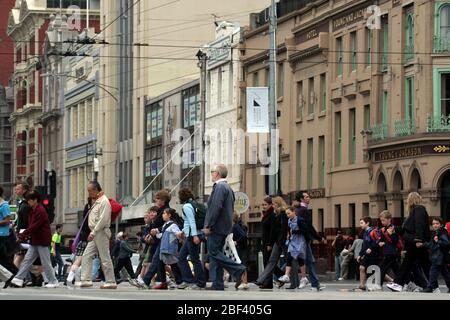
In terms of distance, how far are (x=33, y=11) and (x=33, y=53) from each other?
4039mm

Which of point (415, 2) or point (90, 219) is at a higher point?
point (415, 2)

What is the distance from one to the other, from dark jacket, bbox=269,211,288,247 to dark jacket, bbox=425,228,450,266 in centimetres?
255

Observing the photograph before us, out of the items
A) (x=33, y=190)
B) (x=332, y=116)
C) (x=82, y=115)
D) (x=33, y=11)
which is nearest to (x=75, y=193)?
(x=82, y=115)

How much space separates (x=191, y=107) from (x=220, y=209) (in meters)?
49.5

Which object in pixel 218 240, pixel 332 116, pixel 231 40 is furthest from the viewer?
pixel 231 40

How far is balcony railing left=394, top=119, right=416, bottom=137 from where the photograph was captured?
5106 centimetres

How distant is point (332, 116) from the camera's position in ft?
192

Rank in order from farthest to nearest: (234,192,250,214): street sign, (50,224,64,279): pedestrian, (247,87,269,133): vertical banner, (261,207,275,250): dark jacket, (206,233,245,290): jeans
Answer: (247,87,269,133): vertical banner, (234,192,250,214): street sign, (50,224,64,279): pedestrian, (261,207,275,250): dark jacket, (206,233,245,290): jeans

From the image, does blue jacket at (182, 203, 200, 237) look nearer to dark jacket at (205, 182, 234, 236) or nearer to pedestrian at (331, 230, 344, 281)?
dark jacket at (205, 182, 234, 236)

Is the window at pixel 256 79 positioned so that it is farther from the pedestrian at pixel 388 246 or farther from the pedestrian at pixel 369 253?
the pedestrian at pixel 388 246

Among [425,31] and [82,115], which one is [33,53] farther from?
[425,31]

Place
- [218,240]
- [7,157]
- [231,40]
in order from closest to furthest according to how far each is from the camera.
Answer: [218,240], [231,40], [7,157]

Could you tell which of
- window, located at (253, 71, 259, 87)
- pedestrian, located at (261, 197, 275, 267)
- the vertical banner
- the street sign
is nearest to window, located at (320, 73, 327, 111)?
window, located at (253, 71, 259, 87)

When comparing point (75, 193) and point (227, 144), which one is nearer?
point (227, 144)
